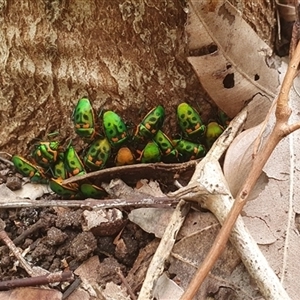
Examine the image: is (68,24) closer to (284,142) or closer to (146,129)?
(146,129)

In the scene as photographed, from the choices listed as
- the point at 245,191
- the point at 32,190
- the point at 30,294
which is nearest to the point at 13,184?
the point at 32,190

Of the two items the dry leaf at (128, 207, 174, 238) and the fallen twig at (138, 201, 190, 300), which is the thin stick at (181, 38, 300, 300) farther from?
the dry leaf at (128, 207, 174, 238)

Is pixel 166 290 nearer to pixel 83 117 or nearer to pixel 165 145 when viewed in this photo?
pixel 165 145

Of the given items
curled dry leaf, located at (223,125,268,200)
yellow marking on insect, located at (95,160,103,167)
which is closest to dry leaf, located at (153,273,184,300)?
curled dry leaf, located at (223,125,268,200)

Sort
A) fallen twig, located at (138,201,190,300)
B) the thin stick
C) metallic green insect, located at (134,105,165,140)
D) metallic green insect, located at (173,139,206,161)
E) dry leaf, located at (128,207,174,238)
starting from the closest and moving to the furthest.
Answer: the thin stick
fallen twig, located at (138,201,190,300)
dry leaf, located at (128,207,174,238)
metallic green insect, located at (134,105,165,140)
metallic green insect, located at (173,139,206,161)

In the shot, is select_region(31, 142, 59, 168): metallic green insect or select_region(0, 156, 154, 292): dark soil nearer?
select_region(0, 156, 154, 292): dark soil
